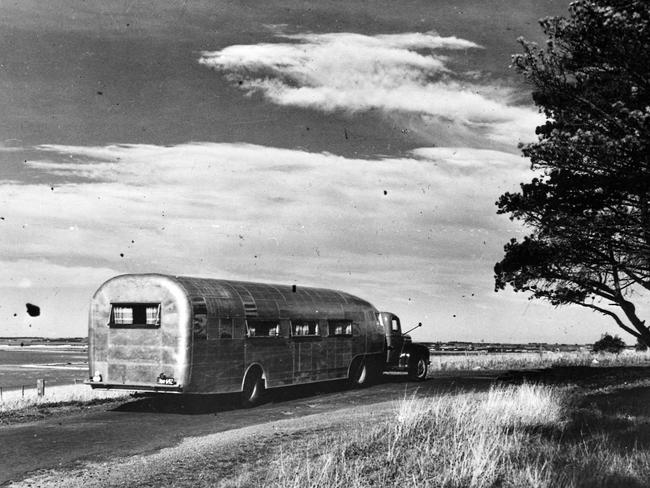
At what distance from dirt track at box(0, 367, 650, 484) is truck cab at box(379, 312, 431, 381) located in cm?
136

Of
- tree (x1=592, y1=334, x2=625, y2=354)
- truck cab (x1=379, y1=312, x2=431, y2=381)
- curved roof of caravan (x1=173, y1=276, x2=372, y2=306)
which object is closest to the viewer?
curved roof of caravan (x1=173, y1=276, x2=372, y2=306)

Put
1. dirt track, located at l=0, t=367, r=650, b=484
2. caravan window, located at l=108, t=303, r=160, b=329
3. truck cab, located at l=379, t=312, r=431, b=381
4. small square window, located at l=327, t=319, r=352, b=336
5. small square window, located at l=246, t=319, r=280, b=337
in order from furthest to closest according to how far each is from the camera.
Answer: truck cab, located at l=379, t=312, r=431, b=381, small square window, located at l=327, t=319, r=352, b=336, small square window, located at l=246, t=319, r=280, b=337, caravan window, located at l=108, t=303, r=160, b=329, dirt track, located at l=0, t=367, r=650, b=484

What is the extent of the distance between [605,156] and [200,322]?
990cm

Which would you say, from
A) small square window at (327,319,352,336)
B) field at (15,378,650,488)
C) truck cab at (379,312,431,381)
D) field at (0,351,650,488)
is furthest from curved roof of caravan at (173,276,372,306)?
field at (15,378,650,488)

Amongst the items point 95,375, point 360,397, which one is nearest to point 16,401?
point 95,375

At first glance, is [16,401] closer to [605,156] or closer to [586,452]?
[586,452]

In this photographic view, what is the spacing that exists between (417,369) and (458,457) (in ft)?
52.7

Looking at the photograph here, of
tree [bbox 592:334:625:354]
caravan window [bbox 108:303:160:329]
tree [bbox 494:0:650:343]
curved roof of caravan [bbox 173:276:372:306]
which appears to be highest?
tree [bbox 494:0:650:343]

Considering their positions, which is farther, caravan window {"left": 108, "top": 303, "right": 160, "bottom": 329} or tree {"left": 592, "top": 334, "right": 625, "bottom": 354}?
tree {"left": 592, "top": 334, "right": 625, "bottom": 354}

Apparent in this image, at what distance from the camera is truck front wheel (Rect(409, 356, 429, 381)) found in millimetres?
25031

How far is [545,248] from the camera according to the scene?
18.8 m

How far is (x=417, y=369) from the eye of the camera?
25.2 metres

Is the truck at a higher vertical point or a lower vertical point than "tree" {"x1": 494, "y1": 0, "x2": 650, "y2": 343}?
lower

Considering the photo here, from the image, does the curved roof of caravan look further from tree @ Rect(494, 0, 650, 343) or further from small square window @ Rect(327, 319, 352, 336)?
tree @ Rect(494, 0, 650, 343)
